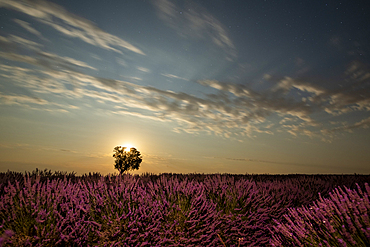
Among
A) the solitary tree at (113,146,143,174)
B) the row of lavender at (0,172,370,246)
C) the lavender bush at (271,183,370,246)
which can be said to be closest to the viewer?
the lavender bush at (271,183,370,246)

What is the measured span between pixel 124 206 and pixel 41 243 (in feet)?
4.46

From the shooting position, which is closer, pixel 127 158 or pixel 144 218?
pixel 144 218

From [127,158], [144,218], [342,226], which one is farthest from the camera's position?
[127,158]

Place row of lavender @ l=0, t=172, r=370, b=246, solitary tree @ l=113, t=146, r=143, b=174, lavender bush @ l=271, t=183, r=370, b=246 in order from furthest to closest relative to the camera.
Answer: solitary tree @ l=113, t=146, r=143, b=174 < row of lavender @ l=0, t=172, r=370, b=246 < lavender bush @ l=271, t=183, r=370, b=246

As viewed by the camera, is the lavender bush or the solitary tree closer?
the lavender bush

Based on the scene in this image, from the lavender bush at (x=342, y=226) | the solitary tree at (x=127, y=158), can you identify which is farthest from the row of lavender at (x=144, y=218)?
the solitary tree at (x=127, y=158)

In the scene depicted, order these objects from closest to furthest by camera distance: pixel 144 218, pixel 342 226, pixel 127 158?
pixel 342 226 < pixel 144 218 < pixel 127 158

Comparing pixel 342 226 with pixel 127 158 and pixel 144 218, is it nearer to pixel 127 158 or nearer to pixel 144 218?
pixel 144 218

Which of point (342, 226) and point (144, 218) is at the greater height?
point (342, 226)

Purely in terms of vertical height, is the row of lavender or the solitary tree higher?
the solitary tree

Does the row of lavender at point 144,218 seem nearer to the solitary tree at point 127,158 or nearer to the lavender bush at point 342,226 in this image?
the lavender bush at point 342,226

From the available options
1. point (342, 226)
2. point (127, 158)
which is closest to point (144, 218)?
point (342, 226)

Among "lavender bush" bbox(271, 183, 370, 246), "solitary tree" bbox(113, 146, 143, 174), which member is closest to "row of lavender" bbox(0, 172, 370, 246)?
"lavender bush" bbox(271, 183, 370, 246)

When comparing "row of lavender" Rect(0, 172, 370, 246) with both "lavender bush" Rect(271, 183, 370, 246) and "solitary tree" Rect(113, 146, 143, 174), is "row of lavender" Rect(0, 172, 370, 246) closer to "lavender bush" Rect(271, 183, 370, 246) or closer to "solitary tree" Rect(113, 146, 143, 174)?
"lavender bush" Rect(271, 183, 370, 246)
